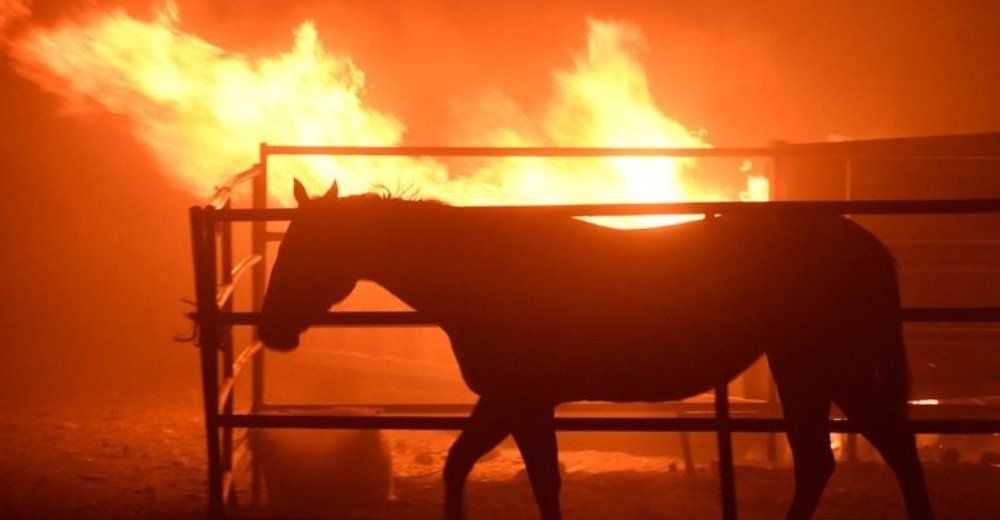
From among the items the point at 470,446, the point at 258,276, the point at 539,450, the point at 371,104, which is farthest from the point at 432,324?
the point at 371,104

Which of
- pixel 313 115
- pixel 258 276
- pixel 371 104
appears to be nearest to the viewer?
pixel 258 276

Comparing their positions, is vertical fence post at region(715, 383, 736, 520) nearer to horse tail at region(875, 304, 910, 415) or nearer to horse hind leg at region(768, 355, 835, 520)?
horse hind leg at region(768, 355, 835, 520)

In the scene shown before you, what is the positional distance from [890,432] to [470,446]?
5.71 ft

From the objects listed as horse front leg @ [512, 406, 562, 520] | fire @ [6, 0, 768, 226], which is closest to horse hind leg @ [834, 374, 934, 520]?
horse front leg @ [512, 406, 562, 520]

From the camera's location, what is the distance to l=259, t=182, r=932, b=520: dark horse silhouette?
401cm

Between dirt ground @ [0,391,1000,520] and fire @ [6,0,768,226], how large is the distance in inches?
100

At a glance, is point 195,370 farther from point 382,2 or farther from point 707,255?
point 707,255

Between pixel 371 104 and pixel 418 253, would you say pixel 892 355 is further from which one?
pixel 371 104

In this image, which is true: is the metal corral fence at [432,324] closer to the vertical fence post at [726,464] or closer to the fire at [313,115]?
the vertical fence post at [726,464]

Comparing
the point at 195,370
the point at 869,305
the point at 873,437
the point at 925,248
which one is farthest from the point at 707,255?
the point at 195,370

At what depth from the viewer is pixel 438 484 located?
252 inches

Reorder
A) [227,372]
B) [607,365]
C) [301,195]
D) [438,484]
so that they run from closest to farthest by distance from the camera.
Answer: [607,365]
[301,195]
[227,372]
[438,484]

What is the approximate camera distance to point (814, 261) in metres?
4.04

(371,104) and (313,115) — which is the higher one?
(371,104)
